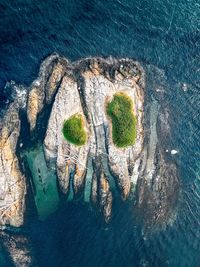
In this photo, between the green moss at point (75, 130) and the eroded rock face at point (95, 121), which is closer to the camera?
the green moss at point (75, 130)

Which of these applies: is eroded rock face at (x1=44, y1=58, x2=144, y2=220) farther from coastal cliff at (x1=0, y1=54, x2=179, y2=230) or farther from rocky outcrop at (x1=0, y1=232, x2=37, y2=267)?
rocky outcrop at (x1=0, y1=232, x2=37, y2=267)

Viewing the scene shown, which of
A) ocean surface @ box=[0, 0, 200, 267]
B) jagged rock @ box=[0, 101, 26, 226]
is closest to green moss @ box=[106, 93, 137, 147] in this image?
ocean surface @ box=[0, 0, 200, 267]

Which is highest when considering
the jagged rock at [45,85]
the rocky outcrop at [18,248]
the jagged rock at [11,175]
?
the jagged rock at [45,85]

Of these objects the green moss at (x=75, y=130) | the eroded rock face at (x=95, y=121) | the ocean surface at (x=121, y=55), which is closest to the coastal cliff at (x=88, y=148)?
the eroded rock face at (x=95, y=121)

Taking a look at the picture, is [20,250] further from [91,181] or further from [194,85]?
[194,85]

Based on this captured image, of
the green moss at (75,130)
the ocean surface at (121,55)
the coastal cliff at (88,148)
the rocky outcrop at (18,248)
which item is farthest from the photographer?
the rocky outcrop at (18,248)

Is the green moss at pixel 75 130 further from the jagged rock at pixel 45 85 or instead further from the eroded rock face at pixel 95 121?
the jagged rock at pixel 45 85

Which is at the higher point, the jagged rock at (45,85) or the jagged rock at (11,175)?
the jagged rock at (45,85)
